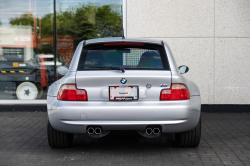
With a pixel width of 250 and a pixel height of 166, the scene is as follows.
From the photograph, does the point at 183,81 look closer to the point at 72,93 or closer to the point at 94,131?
the point at 94,131

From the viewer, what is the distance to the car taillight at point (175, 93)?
446cm

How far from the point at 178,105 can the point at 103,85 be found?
0.94 metres

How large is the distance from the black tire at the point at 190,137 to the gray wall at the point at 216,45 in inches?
166

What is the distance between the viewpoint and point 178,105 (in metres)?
4.43

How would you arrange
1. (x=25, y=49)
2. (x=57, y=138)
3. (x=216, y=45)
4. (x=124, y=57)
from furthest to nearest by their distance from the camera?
1. (x=25, y=49)
2. (x=216, y=45)
3. (x=57, y=138)
4. (x=124, y=57)

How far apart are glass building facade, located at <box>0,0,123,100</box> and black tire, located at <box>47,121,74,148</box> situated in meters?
4.94

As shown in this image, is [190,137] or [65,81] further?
[190,137]

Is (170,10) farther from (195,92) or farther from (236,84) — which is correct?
(195,92)

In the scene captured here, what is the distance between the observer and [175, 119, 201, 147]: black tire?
16.5 ft

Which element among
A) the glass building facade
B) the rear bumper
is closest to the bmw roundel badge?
the rear bumper

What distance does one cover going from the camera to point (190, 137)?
5066mm

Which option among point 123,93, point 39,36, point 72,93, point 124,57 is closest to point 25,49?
point 39,36

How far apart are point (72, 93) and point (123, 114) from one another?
2.23 feet

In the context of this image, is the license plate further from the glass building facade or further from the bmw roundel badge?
the glass building facade
